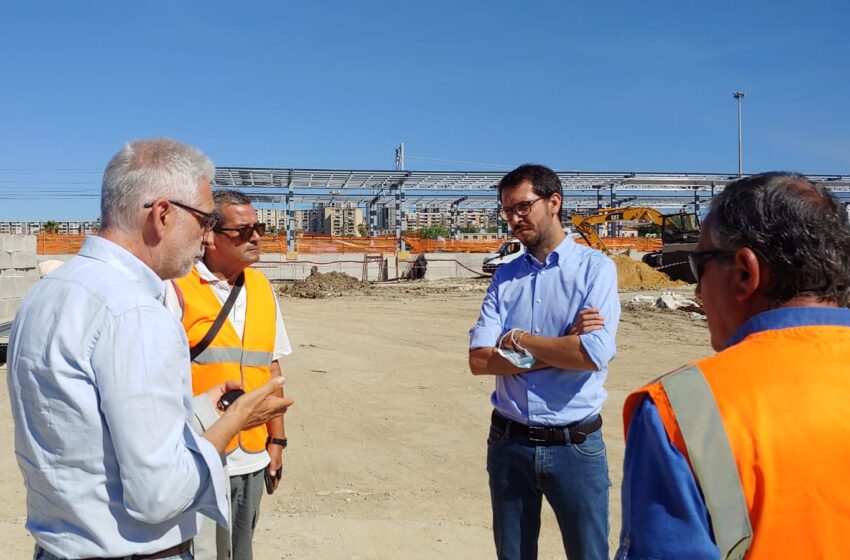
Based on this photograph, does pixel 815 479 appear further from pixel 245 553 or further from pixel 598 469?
pixel 245 553

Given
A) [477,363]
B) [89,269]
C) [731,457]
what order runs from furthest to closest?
[477,363] → [89,269] → [731,457]

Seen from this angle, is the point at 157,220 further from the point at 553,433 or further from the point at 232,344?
the point at 553,433

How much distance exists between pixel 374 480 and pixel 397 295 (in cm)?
1643

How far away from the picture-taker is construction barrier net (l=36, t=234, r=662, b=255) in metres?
33.0

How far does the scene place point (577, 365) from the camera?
300 cm

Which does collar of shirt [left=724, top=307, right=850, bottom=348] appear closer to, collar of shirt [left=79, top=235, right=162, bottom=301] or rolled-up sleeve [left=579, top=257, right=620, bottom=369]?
collar of shirt [left=79, top=235, right=162, bottom=301]

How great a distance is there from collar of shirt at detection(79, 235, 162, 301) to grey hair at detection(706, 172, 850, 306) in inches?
56.0

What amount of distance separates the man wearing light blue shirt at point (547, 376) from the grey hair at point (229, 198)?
1.38 metres

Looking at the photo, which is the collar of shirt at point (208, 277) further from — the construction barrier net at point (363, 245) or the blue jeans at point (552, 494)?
the construction barrier net at point (363, 245)

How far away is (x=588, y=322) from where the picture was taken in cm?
307

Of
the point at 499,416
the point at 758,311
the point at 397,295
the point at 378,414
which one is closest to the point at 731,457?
the point at 758,311

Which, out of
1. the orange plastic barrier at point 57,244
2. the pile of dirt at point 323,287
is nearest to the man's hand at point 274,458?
the pile of dirt at point 323,287

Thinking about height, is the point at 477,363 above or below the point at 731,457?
below

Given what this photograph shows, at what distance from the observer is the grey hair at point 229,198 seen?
11.6 feet
